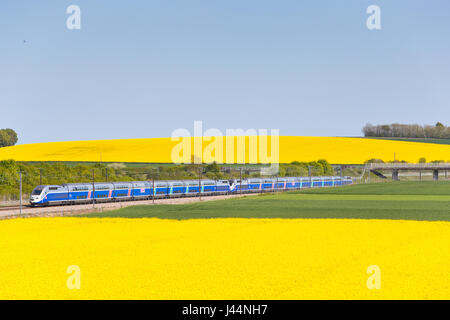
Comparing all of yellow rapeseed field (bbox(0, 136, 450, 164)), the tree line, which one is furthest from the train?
yellow rapeseed field (bbox(0, 136, 450, 164))

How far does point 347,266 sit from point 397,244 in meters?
8.39

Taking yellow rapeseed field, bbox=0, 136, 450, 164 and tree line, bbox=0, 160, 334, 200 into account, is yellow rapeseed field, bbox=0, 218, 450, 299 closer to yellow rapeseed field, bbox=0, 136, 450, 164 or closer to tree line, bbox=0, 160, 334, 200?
tree line, bbox=0, 160, 334, 200

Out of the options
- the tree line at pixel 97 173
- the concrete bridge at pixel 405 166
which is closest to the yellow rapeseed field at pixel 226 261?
the tree line at pixel 97 173

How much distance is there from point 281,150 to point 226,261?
139 metres

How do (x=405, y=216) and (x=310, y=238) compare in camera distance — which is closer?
(x=310, y=238)

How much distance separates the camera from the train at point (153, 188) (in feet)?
231

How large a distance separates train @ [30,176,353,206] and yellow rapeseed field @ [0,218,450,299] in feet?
90.3

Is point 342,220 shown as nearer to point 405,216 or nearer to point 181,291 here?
point 405,216

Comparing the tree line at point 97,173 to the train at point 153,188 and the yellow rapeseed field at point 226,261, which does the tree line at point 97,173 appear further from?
the yellow rapeseed field at point 226,261

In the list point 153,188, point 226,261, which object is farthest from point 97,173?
point 226,261

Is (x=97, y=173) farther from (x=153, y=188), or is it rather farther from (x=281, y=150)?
(x=281, y=150)

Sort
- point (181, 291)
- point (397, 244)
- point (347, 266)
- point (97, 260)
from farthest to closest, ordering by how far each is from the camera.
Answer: point (397, 244), point (97, 260), point (347, 266), point (181, 291)
